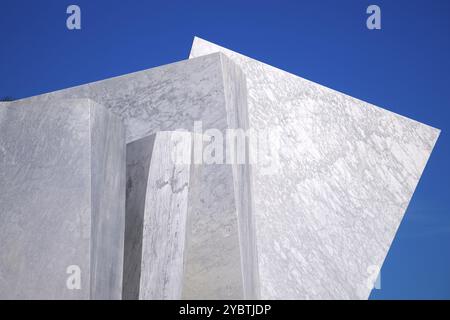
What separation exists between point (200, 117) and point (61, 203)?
5.74 feet

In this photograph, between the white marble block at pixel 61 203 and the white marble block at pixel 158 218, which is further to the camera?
the white marble block at pixel 158 218

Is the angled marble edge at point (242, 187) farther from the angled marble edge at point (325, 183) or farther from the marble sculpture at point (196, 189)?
the angled marble edge at point (325, 183)

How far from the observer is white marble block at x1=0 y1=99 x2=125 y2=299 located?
4.43 meters

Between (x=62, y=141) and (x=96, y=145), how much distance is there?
27 cm

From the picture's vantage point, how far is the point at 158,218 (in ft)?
15.9

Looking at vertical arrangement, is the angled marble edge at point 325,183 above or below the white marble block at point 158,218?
above

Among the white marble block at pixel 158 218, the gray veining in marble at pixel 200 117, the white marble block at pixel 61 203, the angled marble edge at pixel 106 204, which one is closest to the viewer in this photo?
the white marble block at pixel 61 203

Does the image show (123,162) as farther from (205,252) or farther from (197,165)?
(205,252)

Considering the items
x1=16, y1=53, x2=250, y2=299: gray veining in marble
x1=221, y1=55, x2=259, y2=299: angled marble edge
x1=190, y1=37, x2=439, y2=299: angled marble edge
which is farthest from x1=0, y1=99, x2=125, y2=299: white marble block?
x1=190, y1=37, x2=439, y2=299: angled marble edge

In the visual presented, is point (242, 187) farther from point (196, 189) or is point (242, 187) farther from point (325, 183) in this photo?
point (325, 183)

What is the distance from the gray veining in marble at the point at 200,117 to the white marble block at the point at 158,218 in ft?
0.68

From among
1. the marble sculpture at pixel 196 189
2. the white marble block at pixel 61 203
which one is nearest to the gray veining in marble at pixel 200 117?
the marble sculpture at pixel 196 189

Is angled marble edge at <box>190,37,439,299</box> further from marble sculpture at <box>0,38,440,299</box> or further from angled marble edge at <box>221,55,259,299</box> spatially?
angled marble edge at <box>221,55,259,299</box>

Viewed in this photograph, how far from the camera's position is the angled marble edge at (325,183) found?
6.64 m
